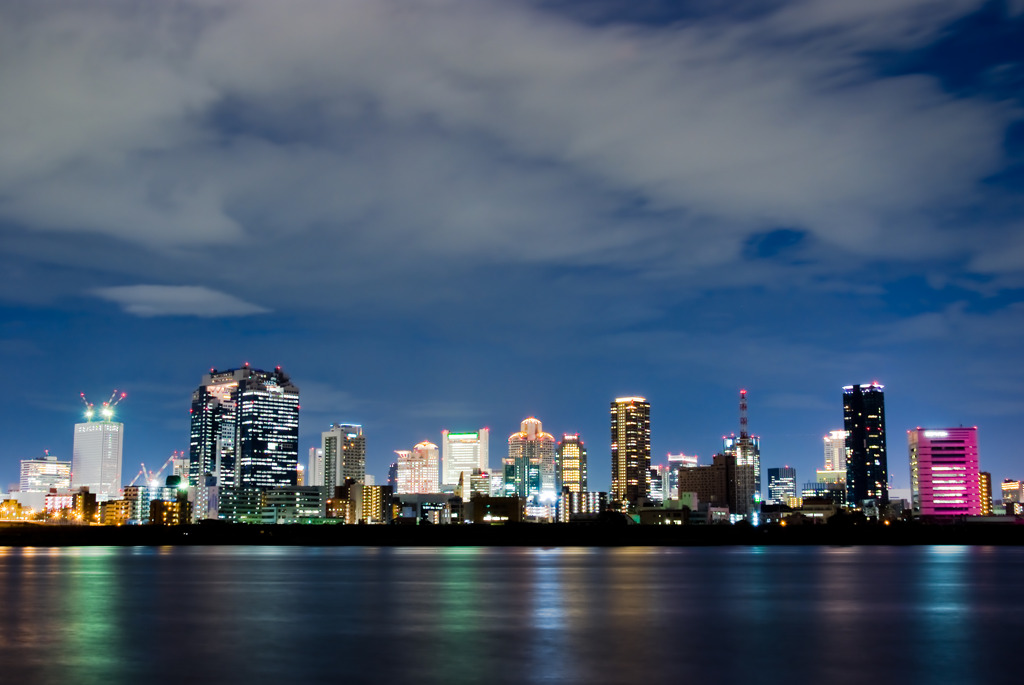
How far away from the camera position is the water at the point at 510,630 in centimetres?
3162

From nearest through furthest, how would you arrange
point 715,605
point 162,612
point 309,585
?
point 162,612 → point 715,605 → point 309,585

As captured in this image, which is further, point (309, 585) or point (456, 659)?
point (309, 585)

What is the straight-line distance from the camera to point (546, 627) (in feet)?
143

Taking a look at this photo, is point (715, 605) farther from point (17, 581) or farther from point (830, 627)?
point (17, 581)

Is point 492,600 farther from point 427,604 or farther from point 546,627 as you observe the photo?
point 546,627

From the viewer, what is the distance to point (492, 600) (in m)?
58.7

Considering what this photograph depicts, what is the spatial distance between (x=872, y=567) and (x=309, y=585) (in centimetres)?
5649

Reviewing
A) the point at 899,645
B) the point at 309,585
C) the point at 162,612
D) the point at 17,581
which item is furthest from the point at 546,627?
the point at 17,581

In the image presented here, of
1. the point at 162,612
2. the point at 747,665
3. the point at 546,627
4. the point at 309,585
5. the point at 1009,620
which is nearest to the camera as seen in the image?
the point at 747,665

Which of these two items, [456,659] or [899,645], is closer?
[456,659]

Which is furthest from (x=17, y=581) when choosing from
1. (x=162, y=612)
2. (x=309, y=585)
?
(x=162, y=612)

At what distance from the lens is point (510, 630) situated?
141 ft

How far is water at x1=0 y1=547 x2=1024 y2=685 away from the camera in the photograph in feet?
104

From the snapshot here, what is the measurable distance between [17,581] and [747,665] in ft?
204
